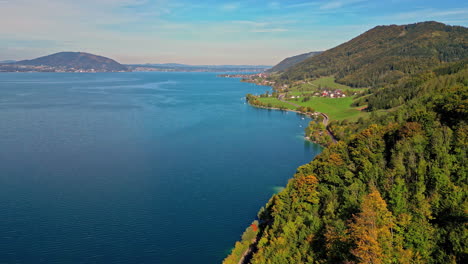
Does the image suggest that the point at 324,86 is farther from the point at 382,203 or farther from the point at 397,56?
the point at 382,203

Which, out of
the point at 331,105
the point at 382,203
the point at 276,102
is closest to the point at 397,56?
the point at 331,105

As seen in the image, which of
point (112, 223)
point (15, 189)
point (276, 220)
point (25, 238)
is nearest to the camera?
point (276, 220)

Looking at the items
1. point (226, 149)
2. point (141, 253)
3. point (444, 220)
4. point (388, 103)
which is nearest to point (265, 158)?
point (226, 149)

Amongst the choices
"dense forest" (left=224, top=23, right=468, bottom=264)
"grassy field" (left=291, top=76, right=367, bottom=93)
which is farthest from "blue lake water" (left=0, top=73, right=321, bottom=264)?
"grassy field" (left=291, top=76, right=367, bottom=93)

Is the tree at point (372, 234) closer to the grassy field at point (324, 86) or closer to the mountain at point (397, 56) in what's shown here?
the mountain at point (397, 56)

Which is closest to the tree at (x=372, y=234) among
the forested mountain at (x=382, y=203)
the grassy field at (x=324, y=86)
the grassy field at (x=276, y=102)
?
the forested mountain at (x=382, y=203)

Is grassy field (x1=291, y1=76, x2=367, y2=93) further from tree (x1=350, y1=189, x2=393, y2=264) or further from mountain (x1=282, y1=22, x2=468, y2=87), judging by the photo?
tree (x1=350, y1=189, x2=393, y2=264)

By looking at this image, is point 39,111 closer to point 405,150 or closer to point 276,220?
point 276,220
